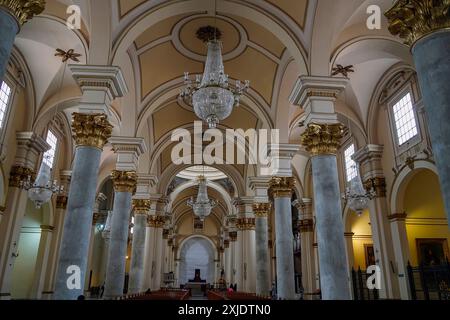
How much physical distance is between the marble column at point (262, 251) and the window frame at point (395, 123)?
16.7 ft

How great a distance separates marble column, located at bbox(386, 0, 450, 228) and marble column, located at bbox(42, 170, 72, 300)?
13910 mm

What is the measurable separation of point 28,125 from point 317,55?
9533mm

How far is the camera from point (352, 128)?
13.2 meters

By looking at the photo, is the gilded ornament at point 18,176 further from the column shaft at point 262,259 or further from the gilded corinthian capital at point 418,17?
the gilded corinthian capital at point 418,17

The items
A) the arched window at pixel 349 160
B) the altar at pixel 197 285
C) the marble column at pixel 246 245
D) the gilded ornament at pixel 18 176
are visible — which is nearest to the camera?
the gilded ornament at pixel 18 176

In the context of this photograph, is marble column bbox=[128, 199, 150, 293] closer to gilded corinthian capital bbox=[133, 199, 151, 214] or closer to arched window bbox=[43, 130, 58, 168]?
gilded corinthian capital bbox=[133, 199, 151, 214]

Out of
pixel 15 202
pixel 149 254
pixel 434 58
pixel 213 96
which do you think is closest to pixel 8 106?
pixel 15 202

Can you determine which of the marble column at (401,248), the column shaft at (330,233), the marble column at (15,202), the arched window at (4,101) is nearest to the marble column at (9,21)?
the column shaft at (330,233)

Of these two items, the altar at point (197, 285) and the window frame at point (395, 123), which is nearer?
the window frame at point (395, 123)

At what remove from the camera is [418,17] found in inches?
151

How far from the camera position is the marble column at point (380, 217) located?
1105cm

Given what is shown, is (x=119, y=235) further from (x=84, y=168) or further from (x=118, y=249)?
(x=84, y=168)

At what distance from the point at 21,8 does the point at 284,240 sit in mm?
8031

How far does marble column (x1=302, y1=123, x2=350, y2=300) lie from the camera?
617 cm
